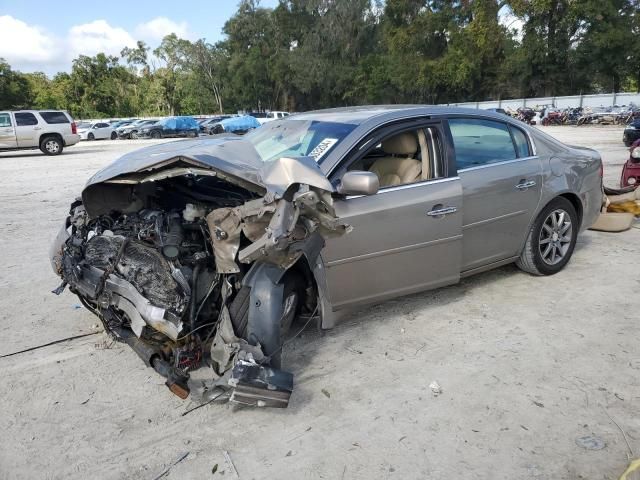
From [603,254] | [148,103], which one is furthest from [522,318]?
[148,103]

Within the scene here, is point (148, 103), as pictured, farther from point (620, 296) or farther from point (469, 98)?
point (620, 296)

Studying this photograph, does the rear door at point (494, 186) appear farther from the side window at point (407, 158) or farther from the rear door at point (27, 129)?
the rear door at point (27, 129)

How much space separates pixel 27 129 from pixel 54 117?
112cm

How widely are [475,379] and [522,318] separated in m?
1.06

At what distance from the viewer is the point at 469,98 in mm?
54250

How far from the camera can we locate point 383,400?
3.03 metres

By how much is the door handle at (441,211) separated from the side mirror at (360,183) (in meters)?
A: 0.85

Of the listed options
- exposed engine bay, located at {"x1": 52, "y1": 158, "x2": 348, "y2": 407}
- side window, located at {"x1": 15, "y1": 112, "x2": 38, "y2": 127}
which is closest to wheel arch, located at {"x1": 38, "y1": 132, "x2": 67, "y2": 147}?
side window, located at {"x1": 15, "y1": 112, "x2": 38, "y2": 127}

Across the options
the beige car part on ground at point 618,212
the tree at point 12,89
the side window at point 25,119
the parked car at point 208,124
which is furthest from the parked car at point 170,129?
the beige car part on ground at point 618,212

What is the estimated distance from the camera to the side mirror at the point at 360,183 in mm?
2990

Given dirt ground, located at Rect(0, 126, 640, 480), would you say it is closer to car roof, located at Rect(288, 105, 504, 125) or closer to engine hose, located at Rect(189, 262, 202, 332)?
engine hose, located at Rect(189, 262, 202, 332)

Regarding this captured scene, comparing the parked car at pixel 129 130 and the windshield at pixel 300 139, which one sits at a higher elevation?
the windshield at pixel 300 139

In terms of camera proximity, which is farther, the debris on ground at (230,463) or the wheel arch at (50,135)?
the wheel arch at (50,135)

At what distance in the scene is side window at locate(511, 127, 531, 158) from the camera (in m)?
4.58
